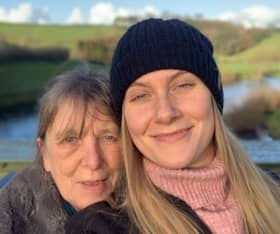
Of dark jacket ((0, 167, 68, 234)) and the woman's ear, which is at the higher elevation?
the woman's ear

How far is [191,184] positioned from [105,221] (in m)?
0.21

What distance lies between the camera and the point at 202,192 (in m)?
1.11

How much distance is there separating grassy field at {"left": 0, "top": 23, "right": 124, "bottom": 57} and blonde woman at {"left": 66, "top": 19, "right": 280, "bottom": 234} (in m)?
1.61

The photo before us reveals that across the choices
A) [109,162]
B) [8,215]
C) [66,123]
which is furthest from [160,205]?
[8,215]

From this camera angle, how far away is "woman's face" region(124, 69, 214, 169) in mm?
1051

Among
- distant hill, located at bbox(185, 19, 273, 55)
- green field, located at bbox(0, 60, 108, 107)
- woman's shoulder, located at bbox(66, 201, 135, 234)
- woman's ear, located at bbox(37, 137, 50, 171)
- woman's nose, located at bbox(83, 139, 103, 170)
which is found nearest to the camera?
woman's shoulder, located at bbox(66, 201, 135, 234)

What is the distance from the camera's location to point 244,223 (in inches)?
44.5

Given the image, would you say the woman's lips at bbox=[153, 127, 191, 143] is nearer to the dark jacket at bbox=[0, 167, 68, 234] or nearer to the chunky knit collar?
the chunky knit collar

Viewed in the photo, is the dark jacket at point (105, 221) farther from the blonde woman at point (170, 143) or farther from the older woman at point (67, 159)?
the older woman at point (67, 159)

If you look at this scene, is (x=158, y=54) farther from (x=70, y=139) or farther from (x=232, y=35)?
(x=232, y=35)

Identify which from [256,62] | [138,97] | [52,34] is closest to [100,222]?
[138,97]

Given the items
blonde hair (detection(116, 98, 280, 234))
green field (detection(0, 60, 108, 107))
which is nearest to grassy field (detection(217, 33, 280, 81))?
green field (detection(0, 60, 108, 107))

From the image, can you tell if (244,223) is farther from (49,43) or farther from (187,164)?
(49,43)

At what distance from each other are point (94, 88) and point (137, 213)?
1.09 ft
